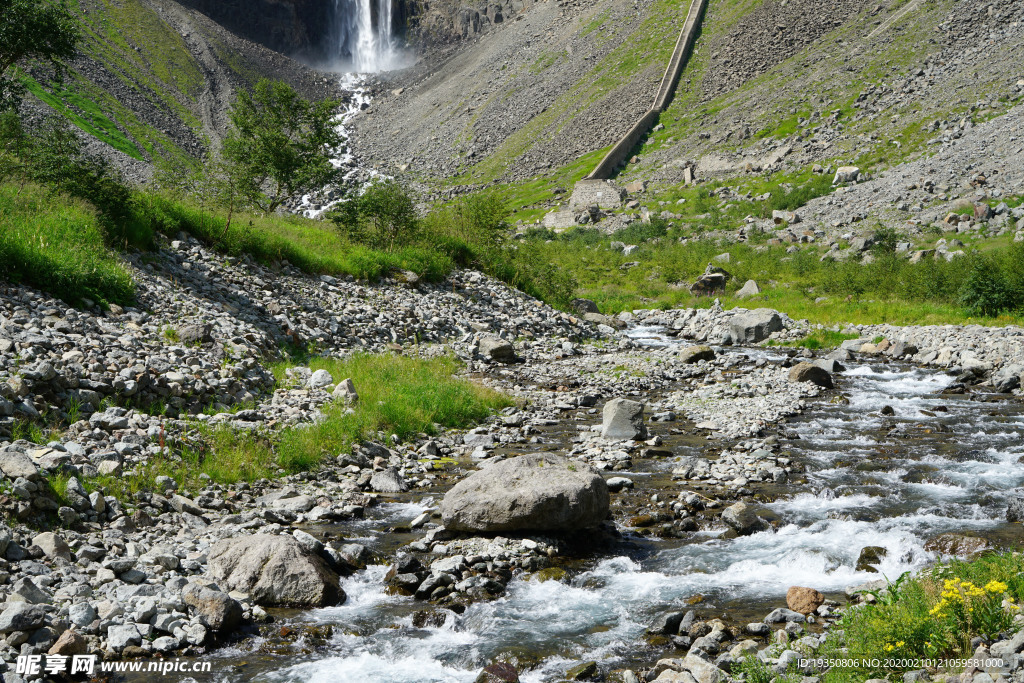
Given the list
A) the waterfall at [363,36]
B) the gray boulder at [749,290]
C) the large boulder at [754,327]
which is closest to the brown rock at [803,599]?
the large boulder at [754,327]

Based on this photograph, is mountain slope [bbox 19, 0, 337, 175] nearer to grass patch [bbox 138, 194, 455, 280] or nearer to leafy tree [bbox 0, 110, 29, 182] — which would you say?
leafy tree [bbox 0, 110, 29, 182]

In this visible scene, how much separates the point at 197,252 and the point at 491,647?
17.0 metres

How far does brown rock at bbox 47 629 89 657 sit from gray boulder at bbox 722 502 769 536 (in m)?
7.83

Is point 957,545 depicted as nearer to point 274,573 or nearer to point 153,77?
point 274,573

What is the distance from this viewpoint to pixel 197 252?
19875mm

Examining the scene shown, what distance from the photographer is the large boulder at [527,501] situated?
8680mm

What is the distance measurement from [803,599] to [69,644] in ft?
23.3

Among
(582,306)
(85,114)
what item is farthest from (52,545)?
(85,114)

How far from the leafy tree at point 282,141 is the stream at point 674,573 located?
68.9 ft

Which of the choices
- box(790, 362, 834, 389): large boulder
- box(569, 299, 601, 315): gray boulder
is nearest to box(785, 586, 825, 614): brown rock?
box(790, 362, 834, 389): large boulder

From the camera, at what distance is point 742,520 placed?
9469mm

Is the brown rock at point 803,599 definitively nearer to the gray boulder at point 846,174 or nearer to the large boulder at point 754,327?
the large boulder at point 754,327

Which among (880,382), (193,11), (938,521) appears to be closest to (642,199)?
(880,382)

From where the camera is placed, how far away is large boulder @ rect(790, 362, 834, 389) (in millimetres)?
19873
